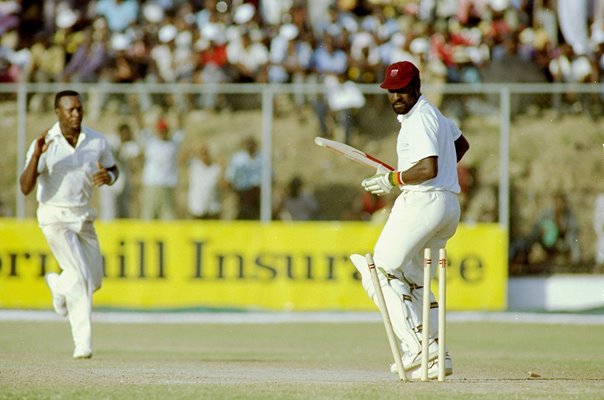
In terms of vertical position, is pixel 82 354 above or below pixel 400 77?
below

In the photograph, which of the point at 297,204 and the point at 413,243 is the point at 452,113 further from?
the point at 413,243

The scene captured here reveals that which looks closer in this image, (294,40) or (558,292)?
(558,292)

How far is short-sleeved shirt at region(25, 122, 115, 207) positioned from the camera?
40.2 feet

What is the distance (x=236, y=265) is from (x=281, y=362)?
312 inches

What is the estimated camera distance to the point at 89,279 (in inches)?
487

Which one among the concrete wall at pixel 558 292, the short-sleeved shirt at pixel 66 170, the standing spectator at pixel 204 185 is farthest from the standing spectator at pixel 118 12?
the short-sleeved shirt at pixel 66 170

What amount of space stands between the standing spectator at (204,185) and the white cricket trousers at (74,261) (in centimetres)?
807

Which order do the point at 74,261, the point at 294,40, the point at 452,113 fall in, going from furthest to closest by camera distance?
the point at 294,40
the point at 452,113
the point at 74,261

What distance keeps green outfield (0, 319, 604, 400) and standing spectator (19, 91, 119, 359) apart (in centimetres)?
49

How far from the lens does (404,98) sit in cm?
966

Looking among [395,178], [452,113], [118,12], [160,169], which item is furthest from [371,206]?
[395,178]

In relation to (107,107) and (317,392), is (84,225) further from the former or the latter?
(107,107)

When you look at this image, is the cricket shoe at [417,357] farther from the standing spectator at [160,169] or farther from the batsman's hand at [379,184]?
the standing spectator at [160,169]

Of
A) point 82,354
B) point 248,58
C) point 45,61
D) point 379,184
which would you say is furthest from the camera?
point 45,61
